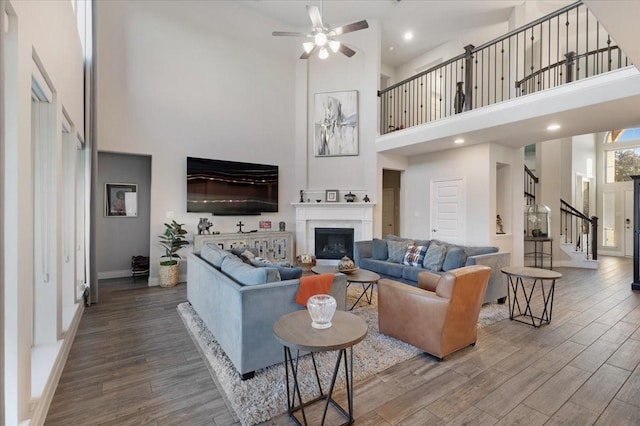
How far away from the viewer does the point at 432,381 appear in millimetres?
2439

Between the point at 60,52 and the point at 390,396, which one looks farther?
the point at 60,52

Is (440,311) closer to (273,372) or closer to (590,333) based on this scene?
(273,372)

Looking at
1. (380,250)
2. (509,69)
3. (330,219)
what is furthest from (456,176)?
(330,219)

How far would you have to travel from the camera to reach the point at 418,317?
2.85m

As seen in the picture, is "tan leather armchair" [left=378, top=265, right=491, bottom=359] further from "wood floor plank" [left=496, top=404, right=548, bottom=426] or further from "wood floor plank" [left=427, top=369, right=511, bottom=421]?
"wood floor plank" [left=496, top=404, right=548, bottom=426]

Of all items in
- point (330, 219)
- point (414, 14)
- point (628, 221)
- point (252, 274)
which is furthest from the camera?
point (628, 221)

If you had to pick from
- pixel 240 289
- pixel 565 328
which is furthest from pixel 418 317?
pixel 565 328

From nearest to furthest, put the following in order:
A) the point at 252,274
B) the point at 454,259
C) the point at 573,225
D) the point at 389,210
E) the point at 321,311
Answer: the point at 321,311, the point at 252,274, the point at 454,259, the point at 573,225, the point at 389,210

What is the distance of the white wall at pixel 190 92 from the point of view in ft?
17.4

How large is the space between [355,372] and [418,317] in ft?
2.54

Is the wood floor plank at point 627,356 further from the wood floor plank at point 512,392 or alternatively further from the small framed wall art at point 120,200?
the small framed wall art at point 120,200

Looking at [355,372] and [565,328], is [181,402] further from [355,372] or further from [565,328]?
[565,328]

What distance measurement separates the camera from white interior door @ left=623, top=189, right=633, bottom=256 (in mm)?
8719

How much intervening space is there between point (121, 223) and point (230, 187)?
2.16m
